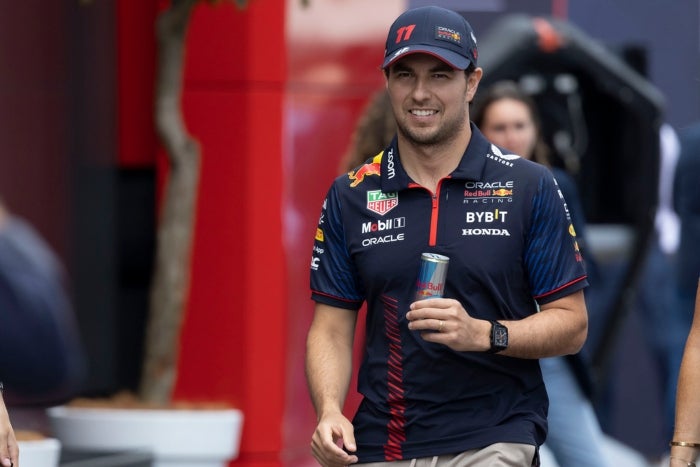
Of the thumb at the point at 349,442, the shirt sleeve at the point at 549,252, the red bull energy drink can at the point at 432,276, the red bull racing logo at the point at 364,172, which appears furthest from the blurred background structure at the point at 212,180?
the red bull energy drink can at the point at 432,276

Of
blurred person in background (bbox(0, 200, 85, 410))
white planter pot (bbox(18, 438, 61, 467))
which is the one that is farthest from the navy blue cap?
blurred person in background (bbox(0, 200, 85, 410))

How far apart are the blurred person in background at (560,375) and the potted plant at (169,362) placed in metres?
1.90

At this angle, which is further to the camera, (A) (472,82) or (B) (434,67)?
(A) (472,82)

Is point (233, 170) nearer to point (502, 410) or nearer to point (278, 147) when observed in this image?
point (278, 147)

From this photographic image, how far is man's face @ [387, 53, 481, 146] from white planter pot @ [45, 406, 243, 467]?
4.01 meters

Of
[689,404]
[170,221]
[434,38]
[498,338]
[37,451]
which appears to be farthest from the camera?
[170,221]

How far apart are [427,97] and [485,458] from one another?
0.95 meters

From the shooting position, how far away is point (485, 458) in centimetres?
452

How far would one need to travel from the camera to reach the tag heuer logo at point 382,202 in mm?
4680

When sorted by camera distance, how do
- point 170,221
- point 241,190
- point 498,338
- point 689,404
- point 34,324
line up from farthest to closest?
point 241,190 → point 170,221 → point 34,324 → point 689,404 → point 498,338

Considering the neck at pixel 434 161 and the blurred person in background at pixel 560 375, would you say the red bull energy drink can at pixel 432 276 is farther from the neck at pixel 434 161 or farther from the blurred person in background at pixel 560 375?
the blurred person in background at pixel 560 375

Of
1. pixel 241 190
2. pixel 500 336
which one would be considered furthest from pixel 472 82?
pixel 241 190

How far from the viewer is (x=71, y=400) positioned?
8859mm

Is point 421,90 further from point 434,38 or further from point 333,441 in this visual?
point 333,441
